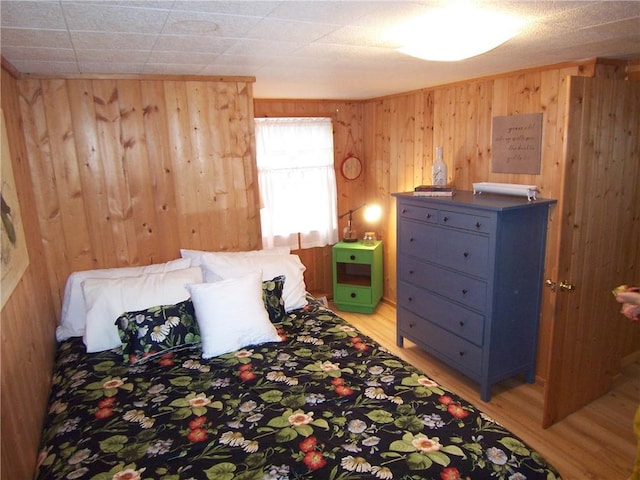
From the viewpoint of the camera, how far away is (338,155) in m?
4.50

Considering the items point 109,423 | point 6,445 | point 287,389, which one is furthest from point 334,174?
point 6,445

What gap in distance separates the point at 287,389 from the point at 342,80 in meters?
2.13

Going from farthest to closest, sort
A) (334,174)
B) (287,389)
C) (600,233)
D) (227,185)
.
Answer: (334,174), (227,185), (600,233), (287,389)

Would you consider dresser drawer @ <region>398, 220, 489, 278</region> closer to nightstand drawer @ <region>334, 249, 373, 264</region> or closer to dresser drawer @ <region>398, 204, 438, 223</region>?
dresser drawer @ <region>398, 204, 438, 223</region>

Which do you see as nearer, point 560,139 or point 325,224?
point 560,139

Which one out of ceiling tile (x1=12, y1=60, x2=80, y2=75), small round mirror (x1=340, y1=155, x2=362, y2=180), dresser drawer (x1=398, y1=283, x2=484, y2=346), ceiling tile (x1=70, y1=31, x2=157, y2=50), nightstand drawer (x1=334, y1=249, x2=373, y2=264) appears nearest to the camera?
ceiling tile (x1=70, y1=31, x2=157, y2=50)

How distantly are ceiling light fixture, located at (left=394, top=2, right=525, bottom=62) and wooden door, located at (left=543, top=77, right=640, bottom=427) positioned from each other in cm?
63

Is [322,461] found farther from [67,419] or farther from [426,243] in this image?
[426,243]

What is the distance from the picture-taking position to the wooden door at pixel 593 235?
2.22 m

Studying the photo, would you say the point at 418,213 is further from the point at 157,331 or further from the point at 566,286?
the point at 157,331

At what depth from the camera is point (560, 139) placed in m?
2.69

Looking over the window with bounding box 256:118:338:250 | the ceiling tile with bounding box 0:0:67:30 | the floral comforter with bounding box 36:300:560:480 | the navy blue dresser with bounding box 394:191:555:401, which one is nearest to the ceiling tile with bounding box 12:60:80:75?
the ceiling tile with bounding box 0:0:67:30

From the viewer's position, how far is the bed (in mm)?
1429

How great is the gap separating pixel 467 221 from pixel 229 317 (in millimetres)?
1613
